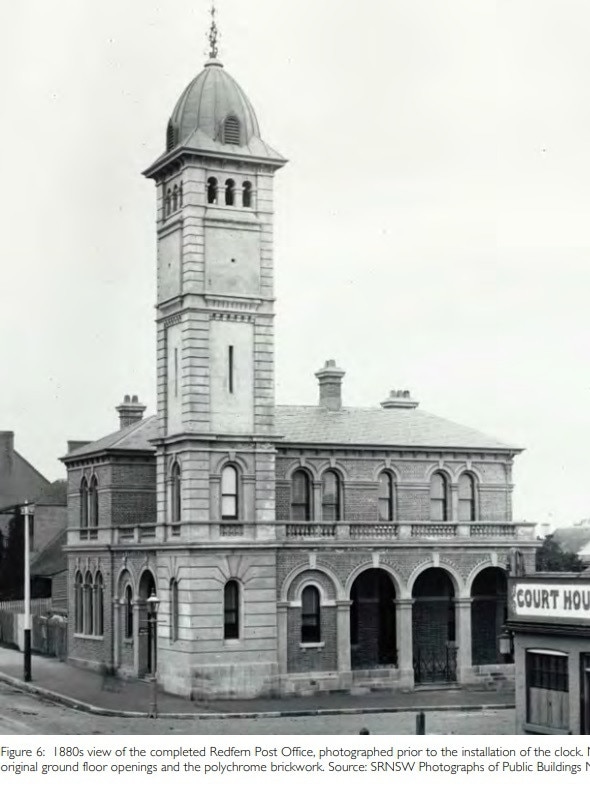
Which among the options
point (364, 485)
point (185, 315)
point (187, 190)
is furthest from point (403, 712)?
point (187, 190)

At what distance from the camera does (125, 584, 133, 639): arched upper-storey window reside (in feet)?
168

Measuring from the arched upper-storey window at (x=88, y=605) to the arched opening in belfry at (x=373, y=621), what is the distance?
33.8ft

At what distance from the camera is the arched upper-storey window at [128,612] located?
5112 centimetres

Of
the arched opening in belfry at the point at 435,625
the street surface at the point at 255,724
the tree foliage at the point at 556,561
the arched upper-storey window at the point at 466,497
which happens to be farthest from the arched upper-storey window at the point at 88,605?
the tree foliage at the point at 556,561

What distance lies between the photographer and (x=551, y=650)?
33.1 m

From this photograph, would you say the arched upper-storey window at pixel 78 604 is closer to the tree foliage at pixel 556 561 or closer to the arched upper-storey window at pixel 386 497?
the arched upper-storey window at pixel 386 497

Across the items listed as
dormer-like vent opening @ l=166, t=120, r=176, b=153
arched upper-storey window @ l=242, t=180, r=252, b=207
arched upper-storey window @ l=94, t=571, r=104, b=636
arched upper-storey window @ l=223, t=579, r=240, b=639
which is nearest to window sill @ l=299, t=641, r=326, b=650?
arched upper-storey window @ l=223, t=579, r=240, b=639

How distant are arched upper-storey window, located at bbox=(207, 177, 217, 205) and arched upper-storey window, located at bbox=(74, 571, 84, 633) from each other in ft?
53.2

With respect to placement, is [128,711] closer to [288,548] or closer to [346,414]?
[288,548]

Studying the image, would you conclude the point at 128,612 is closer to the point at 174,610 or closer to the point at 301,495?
the point at 174,610

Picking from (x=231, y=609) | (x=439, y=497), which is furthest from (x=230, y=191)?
(x=439, y=497)
